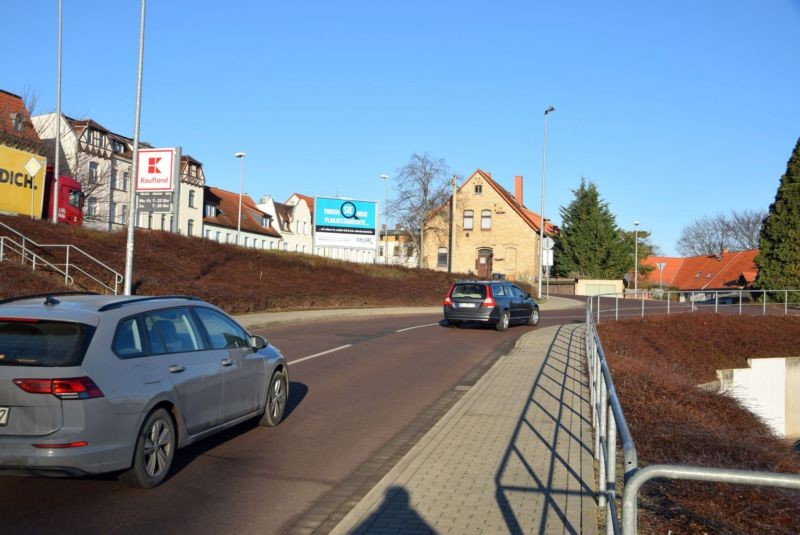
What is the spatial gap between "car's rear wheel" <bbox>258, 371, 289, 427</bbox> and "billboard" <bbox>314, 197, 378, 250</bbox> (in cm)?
3341

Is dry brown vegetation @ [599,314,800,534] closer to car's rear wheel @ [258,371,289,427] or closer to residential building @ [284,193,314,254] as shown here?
car's rear wheel @ [258,371,289,427]

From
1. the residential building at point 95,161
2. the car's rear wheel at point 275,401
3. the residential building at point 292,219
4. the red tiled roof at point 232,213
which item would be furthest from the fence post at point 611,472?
the residential building at point 292,219

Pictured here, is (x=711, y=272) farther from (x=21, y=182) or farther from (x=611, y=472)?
(x=611, y=472)

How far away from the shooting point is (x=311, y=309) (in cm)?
3123

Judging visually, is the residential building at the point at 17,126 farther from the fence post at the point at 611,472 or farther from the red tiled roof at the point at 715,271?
the red tiled roof at the point at 715,271

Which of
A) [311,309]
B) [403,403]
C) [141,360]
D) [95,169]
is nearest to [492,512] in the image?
Answer: [141,360]

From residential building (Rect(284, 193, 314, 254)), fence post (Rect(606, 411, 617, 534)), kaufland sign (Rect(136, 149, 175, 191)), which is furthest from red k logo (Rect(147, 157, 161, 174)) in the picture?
residential building (Rect(284, 193, 314, 254))

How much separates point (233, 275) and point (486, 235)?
37977 millimetres

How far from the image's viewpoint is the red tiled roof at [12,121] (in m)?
40.7

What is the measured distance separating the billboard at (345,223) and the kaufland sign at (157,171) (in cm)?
1710

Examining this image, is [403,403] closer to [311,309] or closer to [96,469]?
[96,469]

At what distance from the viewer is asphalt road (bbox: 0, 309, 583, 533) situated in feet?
17.3

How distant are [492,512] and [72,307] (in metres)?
3.76

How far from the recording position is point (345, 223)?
42.8 metres
